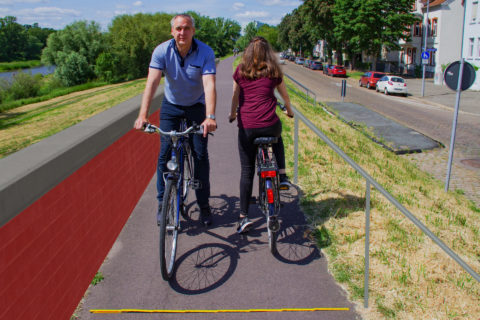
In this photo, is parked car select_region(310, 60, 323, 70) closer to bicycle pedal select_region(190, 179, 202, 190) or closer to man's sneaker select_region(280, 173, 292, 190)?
man's sneaker select_region(280, 173, 292, 190)

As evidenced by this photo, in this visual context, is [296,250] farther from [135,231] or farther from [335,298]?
[135,231]

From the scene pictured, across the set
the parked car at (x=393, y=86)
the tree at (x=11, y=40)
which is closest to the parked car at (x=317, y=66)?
the parked car at (x=393, y=86)

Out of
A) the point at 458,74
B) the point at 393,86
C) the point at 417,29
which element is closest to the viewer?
the point at 458,74

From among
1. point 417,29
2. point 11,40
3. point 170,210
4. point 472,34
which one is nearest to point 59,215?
point 170,210

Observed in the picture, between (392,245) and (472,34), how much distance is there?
37.3 metres

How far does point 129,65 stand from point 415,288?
226ft

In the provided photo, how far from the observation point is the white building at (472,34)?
34.6m

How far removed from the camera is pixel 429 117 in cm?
2212

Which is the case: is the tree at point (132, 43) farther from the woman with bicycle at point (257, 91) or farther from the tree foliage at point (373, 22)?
the woman with bicycle at point (257, 91)

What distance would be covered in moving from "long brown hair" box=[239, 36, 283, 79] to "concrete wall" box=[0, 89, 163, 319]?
1.43 meters

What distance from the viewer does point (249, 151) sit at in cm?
407

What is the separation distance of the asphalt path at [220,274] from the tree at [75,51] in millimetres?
62905

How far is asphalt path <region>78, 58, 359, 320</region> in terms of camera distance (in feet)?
10.2

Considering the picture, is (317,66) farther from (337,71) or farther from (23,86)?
(23,86)
